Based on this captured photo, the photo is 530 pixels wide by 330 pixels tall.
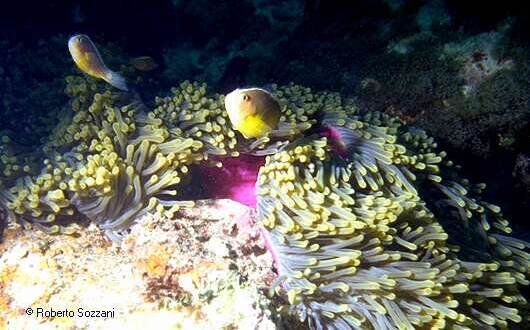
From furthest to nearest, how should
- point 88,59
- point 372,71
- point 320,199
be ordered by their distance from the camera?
point 372,71 → point 88,59 → point 320,199

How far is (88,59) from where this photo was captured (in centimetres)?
Result: 353

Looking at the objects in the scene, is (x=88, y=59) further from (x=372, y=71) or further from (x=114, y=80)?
(x=372, y=71)

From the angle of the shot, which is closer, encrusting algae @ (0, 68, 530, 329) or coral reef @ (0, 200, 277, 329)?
coral reef @ (0, 200, 277, 329)

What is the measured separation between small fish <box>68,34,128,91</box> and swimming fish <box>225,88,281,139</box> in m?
1.26

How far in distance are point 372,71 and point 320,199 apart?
2.79 m

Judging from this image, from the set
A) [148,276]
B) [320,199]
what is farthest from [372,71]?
[148,276]

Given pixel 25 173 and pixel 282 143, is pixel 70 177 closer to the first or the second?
pixel 25 173

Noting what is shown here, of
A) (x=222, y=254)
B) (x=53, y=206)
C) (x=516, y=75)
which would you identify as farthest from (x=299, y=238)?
(x=516, y=75)

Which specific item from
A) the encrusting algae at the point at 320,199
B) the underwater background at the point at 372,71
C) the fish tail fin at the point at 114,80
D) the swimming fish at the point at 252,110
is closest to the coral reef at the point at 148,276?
the encrusting algae at the point at 320,199

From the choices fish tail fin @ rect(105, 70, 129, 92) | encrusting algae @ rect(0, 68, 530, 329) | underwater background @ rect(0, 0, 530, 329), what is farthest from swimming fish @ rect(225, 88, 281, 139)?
fish tail fin @ rect(105, 70, 129, 92)

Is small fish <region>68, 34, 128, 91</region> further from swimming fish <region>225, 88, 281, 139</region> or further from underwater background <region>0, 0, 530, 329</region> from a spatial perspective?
swimming fish <region>225, 88, 281, 139</region>

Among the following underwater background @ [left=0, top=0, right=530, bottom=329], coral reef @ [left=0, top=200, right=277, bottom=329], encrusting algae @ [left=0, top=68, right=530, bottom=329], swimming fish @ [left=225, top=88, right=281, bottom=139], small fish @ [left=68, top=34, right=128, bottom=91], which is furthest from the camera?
underwater background @ [left=0, top=0, right=530, bottom=329]

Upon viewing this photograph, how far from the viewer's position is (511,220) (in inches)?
215

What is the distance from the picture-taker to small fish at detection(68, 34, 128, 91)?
11.5ft
